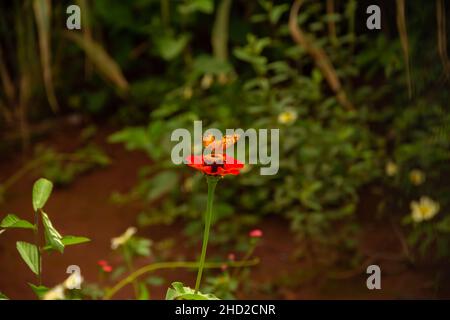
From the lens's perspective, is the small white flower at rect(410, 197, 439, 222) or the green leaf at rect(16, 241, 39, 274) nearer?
the green leaf at rect(16, 241, 39, 274)

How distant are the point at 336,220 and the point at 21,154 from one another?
113 cm

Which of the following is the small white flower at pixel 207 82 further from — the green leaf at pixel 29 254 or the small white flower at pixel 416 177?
the green leaf at pixel 29 254

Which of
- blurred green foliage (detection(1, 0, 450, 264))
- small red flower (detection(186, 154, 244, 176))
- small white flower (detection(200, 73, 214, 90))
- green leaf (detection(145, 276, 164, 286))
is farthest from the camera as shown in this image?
small white flower (detection(200, 73, 214, 90))

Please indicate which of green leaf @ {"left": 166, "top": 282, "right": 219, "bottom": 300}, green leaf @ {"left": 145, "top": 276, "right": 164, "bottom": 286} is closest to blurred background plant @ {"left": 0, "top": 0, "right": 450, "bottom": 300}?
green leaf @ {"left": 145, "top": 276, "right": 164, "bottom": 286}

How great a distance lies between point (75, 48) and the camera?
2232mm

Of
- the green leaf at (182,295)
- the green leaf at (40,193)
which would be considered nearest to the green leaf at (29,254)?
the green leaf at (40,193)

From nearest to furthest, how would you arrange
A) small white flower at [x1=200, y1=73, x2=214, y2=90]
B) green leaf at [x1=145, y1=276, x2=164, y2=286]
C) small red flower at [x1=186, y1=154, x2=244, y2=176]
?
small red flower at [x1=186, y1=154, x2=244, y2=176] → green leaf at [x1=145, y1=276, x2=164, y2=286] → small white flower at [x1=200, y1=73, x2=214, y2=90]

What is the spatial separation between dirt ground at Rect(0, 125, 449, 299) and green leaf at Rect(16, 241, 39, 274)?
57 cm

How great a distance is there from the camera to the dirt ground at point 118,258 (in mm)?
1328

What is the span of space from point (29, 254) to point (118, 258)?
771mm

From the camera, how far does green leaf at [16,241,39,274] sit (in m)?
0.75

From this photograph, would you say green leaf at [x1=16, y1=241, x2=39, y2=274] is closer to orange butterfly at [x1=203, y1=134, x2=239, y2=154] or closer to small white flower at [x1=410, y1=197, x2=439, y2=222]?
orange butterfly at [x1=203, y1=134, x2=239, y2=154]

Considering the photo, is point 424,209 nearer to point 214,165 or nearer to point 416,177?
point 416,177

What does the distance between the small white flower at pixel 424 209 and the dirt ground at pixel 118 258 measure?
0.12 metres
